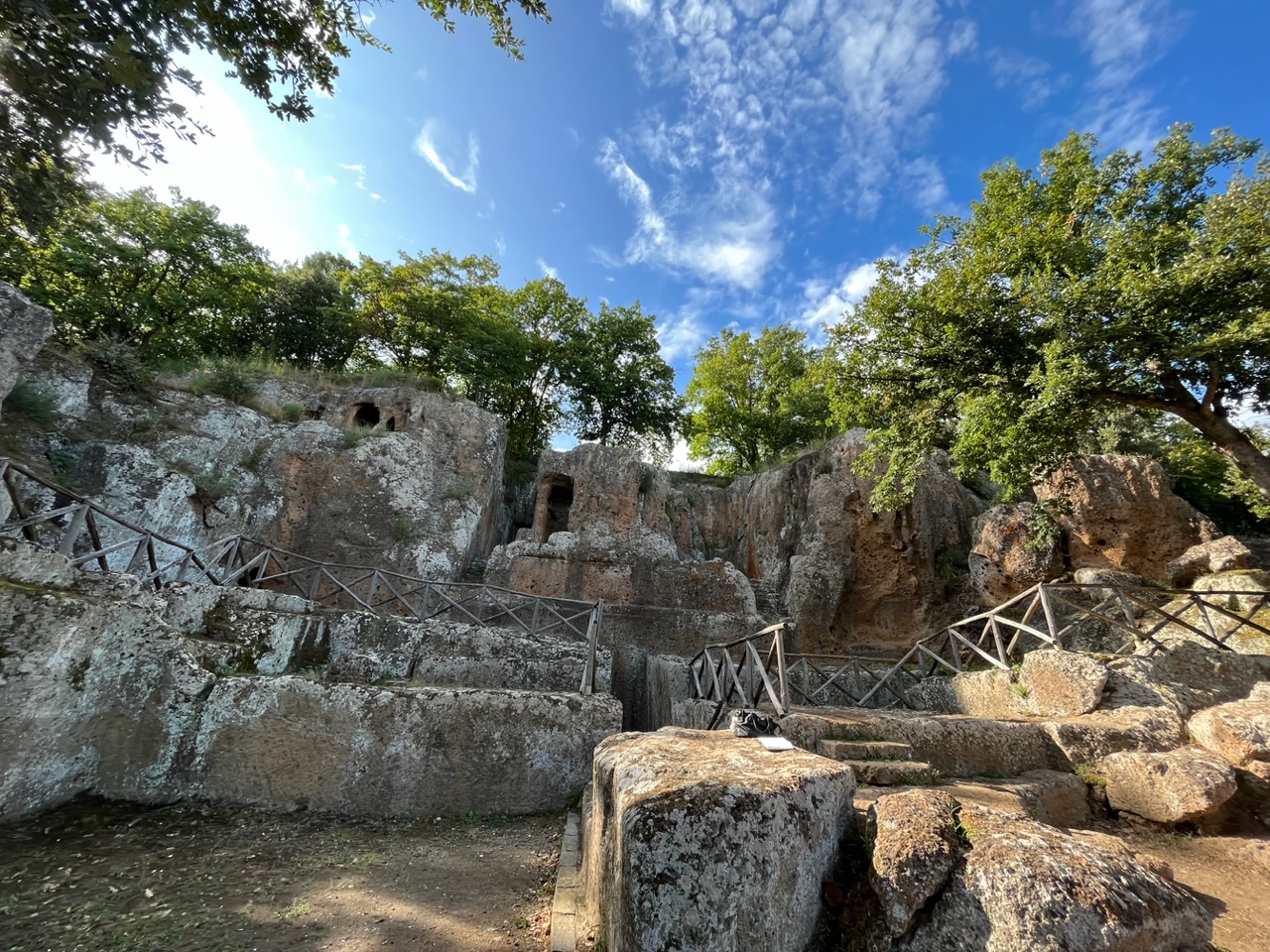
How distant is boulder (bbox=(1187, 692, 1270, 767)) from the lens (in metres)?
4.06

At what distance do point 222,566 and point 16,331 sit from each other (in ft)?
14.7

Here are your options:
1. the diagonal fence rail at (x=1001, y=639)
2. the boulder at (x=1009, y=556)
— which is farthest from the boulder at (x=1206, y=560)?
the boulder at (x=1009, y=556)

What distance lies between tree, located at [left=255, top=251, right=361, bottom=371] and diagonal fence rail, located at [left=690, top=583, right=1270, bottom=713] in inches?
663

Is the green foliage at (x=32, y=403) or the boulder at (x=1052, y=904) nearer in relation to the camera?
the boulder at (x=1052, y=904)

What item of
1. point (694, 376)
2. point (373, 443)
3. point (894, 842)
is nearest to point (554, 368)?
point (694, 376)

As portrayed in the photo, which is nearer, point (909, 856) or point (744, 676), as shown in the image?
point (909, 856)

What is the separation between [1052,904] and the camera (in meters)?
1.69

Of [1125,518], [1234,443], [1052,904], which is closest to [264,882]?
[1052,904]

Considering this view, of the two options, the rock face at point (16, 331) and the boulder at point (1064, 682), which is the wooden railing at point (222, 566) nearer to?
the rock face at point (16, 331)

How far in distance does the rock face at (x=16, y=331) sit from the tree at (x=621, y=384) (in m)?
15.1

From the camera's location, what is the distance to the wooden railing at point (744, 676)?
197 inches

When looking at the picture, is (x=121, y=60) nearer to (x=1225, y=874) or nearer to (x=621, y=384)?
(x=1225, y=874)

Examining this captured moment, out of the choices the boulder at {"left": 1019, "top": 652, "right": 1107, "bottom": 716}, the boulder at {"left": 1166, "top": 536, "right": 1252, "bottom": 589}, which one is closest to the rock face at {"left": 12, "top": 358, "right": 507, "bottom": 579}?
the boulder at {"left": 1019, "top": 652, "right": 1107, "bottom": 716}

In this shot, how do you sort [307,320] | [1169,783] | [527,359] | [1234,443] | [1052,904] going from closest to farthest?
1. [1052,904]
2. [1169,783]
3. [1234,443]
4. [307,320]
5. [527,359]
